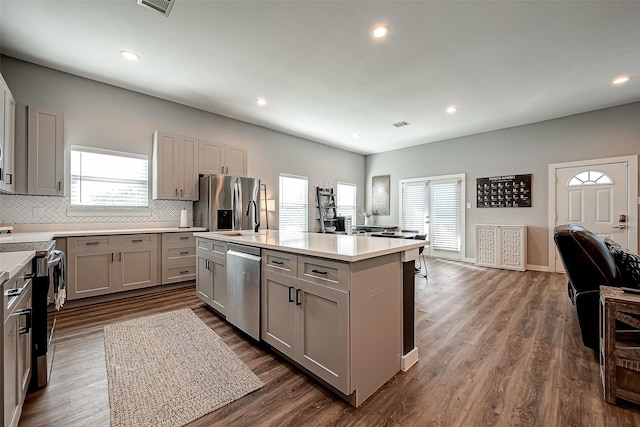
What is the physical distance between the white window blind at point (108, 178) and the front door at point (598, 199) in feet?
24.6

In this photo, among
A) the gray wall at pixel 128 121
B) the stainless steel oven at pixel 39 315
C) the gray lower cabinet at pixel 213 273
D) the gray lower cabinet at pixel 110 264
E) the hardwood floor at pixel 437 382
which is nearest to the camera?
the hardwood floor at pixel 437 382

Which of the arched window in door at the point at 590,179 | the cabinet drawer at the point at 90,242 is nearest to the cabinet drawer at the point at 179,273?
the cabinet drawer at the point at 90,242

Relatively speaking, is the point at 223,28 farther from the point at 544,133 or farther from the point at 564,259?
the point at 544,133

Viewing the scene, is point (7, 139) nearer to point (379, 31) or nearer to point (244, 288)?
point (244, 288)

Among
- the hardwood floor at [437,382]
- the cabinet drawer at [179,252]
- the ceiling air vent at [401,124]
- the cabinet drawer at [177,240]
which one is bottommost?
the hardwood floor at [437,382]

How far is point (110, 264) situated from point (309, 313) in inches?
124

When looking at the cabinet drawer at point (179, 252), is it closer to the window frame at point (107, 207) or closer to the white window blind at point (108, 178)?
the window frame at point (107, 207)

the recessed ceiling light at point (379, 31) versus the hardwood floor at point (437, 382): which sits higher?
the recessed ceiling light at point (379, 31)

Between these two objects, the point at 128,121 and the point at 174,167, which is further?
the point at 174,167

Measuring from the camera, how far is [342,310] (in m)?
1.54

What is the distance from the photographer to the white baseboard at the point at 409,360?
196cm

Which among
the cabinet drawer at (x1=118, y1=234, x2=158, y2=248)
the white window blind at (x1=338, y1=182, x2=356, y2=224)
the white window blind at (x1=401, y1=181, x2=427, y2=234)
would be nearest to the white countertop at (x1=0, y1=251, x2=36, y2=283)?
the cabinet drawer at (x1=118, y1=234, x2=158, y2=248)

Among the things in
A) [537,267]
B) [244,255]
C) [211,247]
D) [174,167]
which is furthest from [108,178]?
[537,267]

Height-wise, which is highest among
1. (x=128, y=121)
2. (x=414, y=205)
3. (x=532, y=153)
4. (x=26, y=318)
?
(x=128, y=121)
